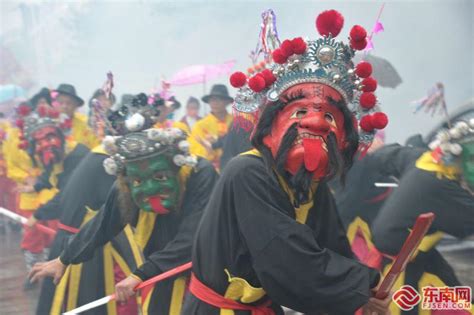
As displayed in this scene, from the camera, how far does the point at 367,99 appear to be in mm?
1668

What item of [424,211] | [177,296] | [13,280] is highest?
[424,211]

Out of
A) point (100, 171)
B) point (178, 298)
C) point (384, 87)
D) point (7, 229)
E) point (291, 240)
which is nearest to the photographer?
point (291, 240)

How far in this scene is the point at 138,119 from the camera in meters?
2.54

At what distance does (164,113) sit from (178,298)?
1.02 m

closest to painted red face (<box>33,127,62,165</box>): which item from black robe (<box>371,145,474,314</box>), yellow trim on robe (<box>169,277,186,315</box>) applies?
yellow trim on robe (<box>169,277,186,315</box>)

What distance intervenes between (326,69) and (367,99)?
158 millimetres

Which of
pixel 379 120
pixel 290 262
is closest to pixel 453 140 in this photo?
pixel 379 120

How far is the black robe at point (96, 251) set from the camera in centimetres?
283

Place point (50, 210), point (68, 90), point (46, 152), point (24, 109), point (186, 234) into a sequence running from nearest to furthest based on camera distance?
point (186, 234), point (68, 90), point (50, 210), point (24, 109), point (46, 152)

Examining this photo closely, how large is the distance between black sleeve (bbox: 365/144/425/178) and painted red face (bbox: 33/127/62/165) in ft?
6.08

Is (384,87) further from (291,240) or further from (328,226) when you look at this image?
(291,240)

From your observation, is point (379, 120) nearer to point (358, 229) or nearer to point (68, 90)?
point (358, 229)

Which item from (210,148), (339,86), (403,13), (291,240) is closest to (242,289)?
(291,240)

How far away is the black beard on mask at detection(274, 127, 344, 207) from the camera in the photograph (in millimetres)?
1524
